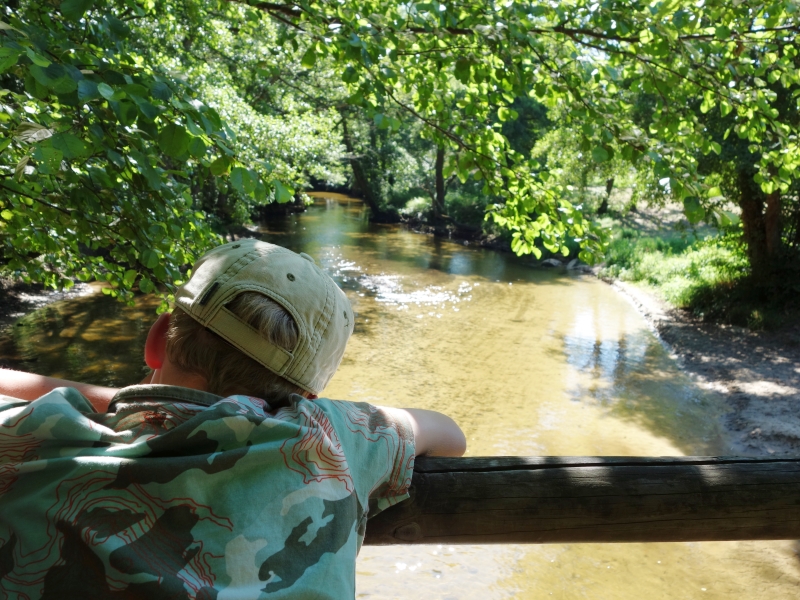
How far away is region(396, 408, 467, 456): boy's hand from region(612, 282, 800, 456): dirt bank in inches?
236

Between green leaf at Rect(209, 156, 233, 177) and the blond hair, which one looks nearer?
the blond hair

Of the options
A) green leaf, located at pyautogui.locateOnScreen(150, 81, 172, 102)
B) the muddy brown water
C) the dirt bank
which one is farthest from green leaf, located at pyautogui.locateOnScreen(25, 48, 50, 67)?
the dirt bank

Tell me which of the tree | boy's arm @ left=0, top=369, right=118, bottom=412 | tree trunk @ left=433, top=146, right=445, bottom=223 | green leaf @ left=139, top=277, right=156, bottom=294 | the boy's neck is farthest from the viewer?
tree trunk @ left=433, top=146, right=445, bottom=223

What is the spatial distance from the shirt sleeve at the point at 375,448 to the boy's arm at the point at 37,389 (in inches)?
23.0

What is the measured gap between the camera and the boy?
95 centimetres

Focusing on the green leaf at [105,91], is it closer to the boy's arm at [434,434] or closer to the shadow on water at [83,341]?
the boy's arm at [434,434]

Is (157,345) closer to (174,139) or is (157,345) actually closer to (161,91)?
(174,139)

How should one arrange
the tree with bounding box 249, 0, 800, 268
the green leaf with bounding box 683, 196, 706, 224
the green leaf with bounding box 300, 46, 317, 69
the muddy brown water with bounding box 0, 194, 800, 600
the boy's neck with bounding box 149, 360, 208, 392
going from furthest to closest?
1. the muddy brown water with bounding box 0, 194, 800, 600
2. the green leaf with bounding box 300, 46, 317, 69
3. the tree with bounding box 249, 0, 800, 268
4. the green leaf with bounding box 683, 196, 706, 224
5. the boy's neck with bounding box 149, 360, 208, 392

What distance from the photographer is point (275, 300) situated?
1.24 meters

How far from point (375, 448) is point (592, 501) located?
0.62 metres

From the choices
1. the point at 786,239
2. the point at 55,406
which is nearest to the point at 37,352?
the point at 55,406

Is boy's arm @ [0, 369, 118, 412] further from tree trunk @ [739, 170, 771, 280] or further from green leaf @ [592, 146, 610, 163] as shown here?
tree trunk @ [739, 170, 771, 280]

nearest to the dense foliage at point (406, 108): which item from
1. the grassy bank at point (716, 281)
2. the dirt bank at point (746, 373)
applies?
the dirt bank at point (746, 373)

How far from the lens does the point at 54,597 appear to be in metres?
0.93
